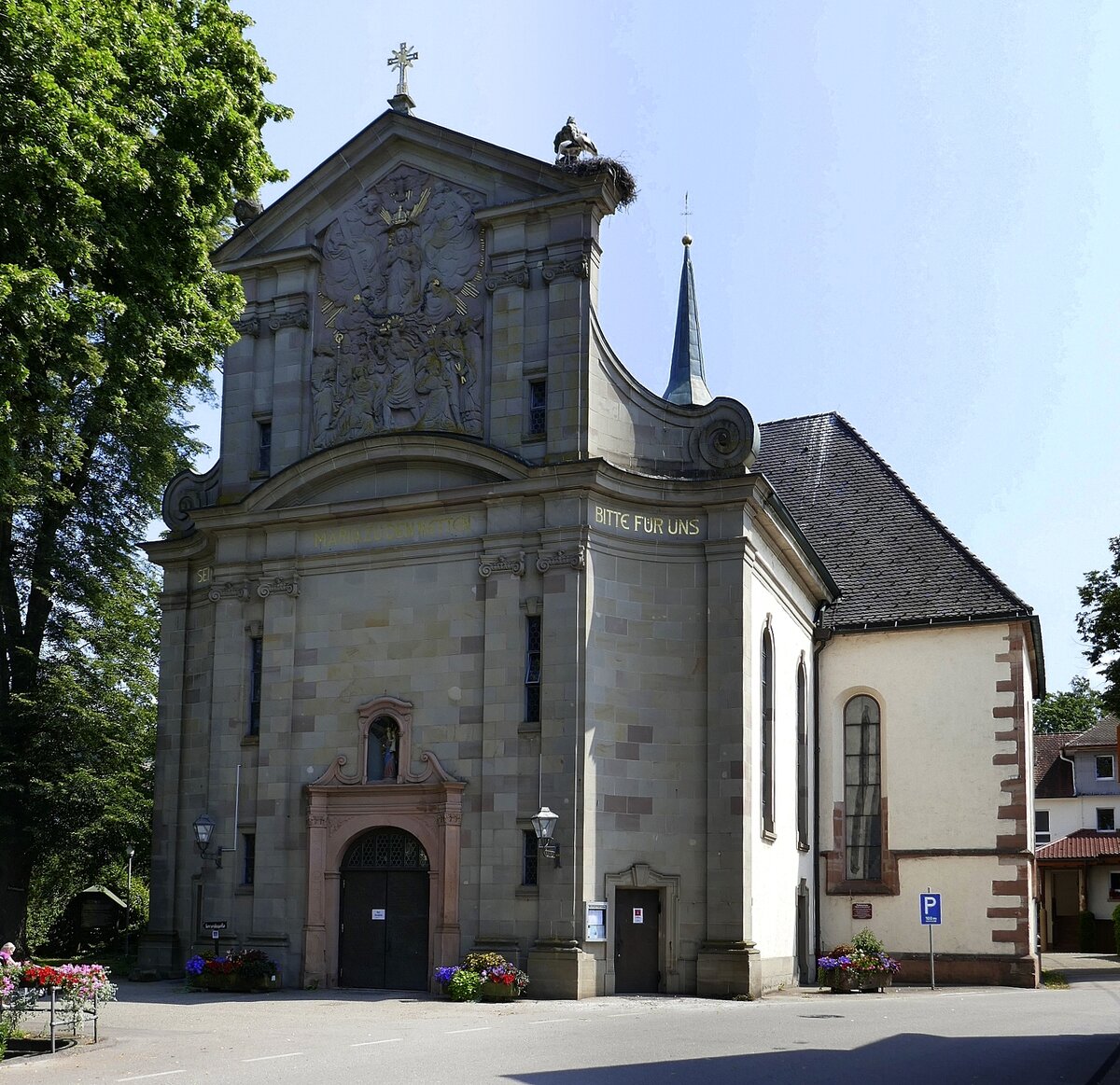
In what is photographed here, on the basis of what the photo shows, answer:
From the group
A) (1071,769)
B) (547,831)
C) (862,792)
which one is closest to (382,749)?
(547,831)

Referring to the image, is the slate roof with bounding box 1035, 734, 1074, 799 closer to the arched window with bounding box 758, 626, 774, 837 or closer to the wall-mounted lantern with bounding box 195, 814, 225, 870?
the arched window with bounding box 758, 626, 774, 837

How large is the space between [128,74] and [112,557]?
19750mm

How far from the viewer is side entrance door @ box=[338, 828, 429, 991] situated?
26.4 meters

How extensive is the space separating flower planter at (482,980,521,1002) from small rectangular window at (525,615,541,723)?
458 cm

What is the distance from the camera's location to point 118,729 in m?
36.2

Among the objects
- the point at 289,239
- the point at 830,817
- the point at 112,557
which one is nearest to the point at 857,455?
the point at 830,817

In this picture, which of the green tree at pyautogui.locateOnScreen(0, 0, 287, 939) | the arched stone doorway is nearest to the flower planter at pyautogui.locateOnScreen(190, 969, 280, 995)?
the arched stone doorway

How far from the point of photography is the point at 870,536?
38156mm

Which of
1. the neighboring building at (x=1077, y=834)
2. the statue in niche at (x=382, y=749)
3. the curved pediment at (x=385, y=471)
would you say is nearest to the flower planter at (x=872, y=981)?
the statue in niche at (x=382, y=749)

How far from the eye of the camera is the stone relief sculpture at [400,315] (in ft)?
92.9

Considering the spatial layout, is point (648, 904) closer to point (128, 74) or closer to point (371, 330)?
point (371, 330)

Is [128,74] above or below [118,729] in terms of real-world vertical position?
above

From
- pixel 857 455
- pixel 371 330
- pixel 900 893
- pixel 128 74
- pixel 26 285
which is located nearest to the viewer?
pixel 26 285

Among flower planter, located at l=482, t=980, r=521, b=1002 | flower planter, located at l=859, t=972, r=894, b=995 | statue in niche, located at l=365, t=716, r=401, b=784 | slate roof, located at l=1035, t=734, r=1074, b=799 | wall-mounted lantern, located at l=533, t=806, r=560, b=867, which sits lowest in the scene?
flower planter, located at l=859, t=972, r=894, b=995
